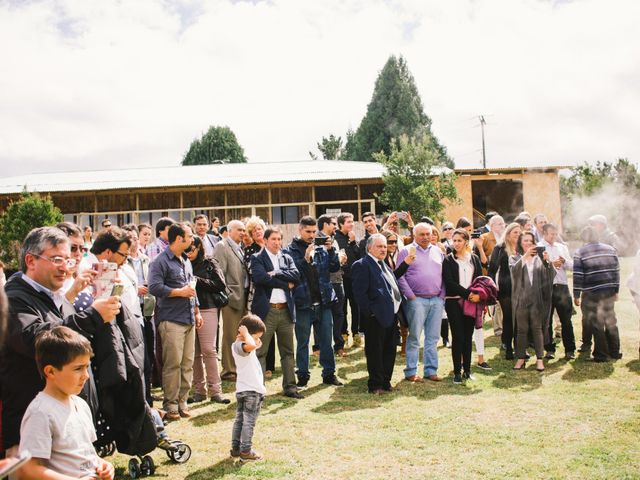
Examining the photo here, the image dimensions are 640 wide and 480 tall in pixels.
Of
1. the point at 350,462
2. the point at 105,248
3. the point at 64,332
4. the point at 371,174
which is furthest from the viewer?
the point at 371,174

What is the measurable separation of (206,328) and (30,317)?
4021mm

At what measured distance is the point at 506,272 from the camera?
29.0ft

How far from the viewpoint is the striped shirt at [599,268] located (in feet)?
27.7

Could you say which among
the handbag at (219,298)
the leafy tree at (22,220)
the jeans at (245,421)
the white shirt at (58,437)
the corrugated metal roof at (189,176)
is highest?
the corrugated metal roof at (189,176)

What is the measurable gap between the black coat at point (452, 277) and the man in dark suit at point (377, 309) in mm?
827

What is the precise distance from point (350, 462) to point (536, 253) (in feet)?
15.2

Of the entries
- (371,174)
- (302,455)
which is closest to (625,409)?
(302,455)

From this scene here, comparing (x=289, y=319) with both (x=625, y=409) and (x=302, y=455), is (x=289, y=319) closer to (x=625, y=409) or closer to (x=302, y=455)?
(x=302, y=455)

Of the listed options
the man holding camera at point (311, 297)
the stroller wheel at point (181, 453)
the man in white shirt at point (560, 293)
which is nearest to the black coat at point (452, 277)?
the man holding camera at point (311, 297)

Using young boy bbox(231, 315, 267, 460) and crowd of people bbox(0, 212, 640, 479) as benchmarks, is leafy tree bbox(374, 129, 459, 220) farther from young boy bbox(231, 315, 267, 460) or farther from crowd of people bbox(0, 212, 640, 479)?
young boy bbox(231, 315, 267, 460)

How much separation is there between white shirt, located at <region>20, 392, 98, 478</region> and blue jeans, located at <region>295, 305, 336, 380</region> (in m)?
4.58

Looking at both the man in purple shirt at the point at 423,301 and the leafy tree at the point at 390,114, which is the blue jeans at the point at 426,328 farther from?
the leafy tree at the point at 390,114

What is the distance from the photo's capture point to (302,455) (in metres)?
5.05

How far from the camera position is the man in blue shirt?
5.99 m
